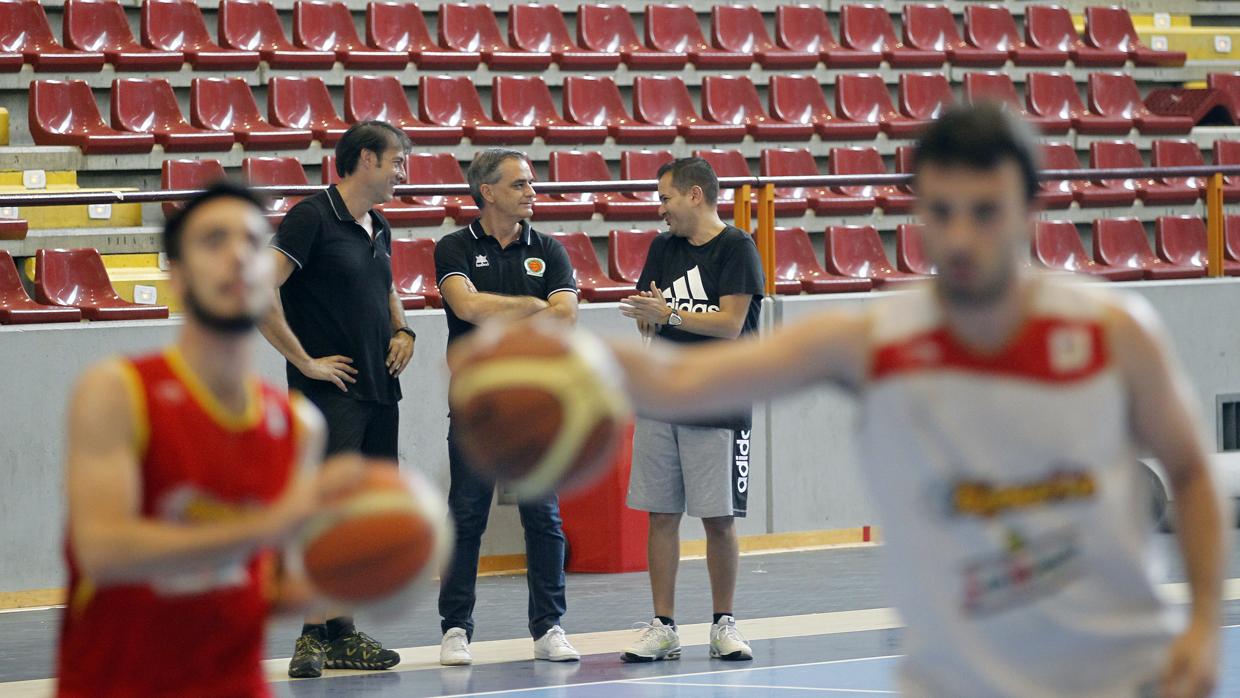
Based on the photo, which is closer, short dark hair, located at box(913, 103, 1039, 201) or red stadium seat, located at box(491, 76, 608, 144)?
short dark hair, located at box(913, 103, 1039, 201)

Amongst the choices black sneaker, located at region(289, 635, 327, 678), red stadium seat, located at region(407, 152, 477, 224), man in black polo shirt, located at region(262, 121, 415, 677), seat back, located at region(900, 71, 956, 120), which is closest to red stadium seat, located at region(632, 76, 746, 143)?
seat back, located at region(900, 71, 956, 120)

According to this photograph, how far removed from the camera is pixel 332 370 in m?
7.04

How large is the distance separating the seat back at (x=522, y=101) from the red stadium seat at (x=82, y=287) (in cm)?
368

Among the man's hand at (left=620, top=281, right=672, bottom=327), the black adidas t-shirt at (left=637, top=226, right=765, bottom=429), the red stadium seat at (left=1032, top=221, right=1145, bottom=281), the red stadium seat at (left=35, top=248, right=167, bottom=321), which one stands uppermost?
the red stadium seat at (left=1032, top=221, right=1145, bottom=281)

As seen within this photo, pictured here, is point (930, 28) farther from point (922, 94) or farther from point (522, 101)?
point (522, 101)

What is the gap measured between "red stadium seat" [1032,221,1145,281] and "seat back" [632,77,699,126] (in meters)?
2.67

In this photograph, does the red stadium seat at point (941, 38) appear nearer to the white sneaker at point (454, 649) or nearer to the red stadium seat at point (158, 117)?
the red stadium seat at point (158, 117)

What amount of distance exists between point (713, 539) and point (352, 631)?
59.1 inches

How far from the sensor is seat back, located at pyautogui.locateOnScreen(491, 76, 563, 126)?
12.8 meters

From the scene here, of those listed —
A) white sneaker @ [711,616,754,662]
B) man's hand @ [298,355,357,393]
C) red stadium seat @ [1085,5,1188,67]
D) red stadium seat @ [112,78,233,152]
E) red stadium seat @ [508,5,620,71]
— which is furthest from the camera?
red stadium seat @ [1085,5,1188,67]

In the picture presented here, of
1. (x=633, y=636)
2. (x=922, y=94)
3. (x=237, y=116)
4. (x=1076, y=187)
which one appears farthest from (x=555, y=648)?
(x=922, y=94)

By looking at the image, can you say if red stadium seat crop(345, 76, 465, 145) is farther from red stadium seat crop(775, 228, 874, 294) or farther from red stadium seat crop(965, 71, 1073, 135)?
red stadium seat crop(965, 71, 1073, 135)

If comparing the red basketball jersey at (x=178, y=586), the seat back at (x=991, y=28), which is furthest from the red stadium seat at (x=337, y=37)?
the red basketball jersey at (x=178, y=586)

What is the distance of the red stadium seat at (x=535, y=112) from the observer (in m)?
12.7
